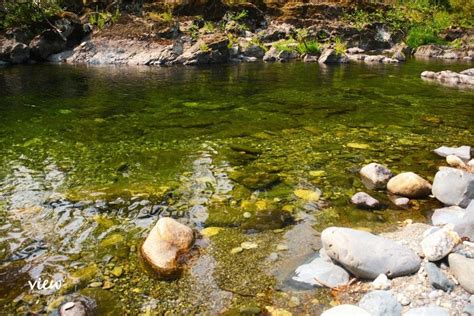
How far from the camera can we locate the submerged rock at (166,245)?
413cm

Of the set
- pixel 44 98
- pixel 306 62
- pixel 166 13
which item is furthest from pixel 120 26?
pixel 44 98

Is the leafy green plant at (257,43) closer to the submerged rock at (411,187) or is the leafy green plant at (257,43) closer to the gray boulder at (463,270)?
the submerged rock at (411,187)

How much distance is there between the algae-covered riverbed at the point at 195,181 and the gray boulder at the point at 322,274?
0.49 feet

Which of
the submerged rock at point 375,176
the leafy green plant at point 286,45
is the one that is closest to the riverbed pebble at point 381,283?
the submerged rock at point 375,176

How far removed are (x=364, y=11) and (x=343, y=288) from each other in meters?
44.6

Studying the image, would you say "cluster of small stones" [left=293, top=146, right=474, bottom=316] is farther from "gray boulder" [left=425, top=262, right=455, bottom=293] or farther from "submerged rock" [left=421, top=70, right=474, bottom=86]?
"submerged rock" [left=421, top=70, right=474, bottom=86]

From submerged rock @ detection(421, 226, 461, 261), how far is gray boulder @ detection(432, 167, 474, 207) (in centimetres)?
175

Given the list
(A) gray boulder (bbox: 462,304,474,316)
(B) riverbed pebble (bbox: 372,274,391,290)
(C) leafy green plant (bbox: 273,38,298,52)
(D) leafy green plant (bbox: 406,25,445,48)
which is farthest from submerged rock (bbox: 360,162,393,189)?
(D) leafy green plant (bbox: 406,25,445,48)

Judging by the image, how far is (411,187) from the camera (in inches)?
228

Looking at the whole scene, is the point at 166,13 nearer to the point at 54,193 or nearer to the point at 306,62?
the point at 306,62

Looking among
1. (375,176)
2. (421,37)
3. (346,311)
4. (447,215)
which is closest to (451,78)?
(375,176)

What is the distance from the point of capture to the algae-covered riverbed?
3.89 metres

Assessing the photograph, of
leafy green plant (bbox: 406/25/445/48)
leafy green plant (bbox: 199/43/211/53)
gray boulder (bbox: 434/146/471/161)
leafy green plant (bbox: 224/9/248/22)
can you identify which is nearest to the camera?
gray boulder (bbox: 434/146/471/161)

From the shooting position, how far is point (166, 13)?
31375 millimetres
